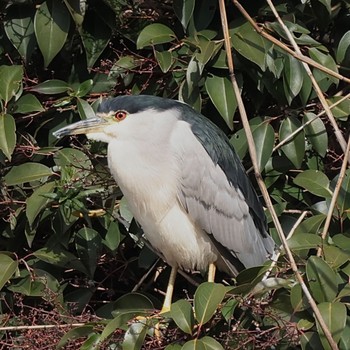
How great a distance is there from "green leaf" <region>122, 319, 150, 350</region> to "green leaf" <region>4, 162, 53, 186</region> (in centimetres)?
63

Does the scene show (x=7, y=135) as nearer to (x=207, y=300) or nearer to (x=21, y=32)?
(x=21, y=32)

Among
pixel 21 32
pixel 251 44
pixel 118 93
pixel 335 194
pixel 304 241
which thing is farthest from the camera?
pixel 118 93

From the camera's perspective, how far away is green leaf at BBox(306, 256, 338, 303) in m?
2.01

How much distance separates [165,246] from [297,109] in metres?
0.53

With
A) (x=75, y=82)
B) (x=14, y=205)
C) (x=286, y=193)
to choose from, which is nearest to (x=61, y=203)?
(x=14, y=205)

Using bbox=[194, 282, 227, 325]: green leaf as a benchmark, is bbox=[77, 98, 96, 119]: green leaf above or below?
above

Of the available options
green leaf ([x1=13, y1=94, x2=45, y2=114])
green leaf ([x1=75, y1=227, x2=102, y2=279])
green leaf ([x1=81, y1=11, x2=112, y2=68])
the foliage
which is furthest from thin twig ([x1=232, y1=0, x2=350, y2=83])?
green leaf ([x1=75, y1=227, x2=102, y2=279])

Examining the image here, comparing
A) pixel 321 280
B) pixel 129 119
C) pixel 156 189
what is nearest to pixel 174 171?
pixel 156 189

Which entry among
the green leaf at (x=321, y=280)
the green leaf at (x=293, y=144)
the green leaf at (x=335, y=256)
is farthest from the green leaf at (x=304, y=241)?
the green leaf at (x=293, y=144)

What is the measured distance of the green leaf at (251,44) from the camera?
2.48m

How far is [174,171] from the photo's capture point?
247cm

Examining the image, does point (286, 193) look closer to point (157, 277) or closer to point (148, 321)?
point (157, 277)

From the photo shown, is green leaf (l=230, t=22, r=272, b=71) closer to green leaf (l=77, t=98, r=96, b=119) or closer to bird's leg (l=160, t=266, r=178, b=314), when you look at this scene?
green leaf (l=77, t=98, r=96, b=119)

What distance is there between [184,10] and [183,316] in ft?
3.02
